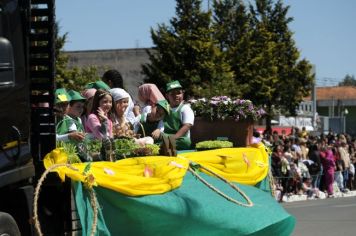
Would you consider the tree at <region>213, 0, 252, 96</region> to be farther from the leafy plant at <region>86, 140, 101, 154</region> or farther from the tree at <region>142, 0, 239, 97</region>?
the leafy plant at <region>86, 140, 101, 154</region>

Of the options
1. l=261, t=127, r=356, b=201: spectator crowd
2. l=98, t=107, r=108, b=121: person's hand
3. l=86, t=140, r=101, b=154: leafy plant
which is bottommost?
l=261, t=127, r=356, b=201: spectator crowd

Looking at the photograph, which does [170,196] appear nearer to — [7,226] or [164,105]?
[7,226]

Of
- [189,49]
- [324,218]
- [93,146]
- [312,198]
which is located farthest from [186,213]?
[189,49]

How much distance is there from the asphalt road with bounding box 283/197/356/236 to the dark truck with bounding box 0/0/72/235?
288 inches

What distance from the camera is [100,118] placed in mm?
7285

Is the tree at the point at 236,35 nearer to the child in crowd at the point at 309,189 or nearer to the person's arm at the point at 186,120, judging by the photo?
the child in crowd at the point at 309,189

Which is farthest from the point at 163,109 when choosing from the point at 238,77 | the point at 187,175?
the point at 238,77

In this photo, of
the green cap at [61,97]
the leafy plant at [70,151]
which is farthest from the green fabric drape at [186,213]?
the green cap at [61,97]

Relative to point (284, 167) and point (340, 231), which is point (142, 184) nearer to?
point (340, 231)

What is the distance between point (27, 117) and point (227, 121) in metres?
3.94

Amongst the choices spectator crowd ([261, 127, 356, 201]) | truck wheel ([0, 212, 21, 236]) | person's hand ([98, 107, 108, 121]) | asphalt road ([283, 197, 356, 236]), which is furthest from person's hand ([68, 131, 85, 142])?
spectator crowd ([261, 127, 356, 201])

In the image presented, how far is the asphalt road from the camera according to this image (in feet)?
41.3

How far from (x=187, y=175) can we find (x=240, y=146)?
2.17 m

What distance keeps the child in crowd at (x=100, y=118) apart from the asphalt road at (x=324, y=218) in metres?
5.68
